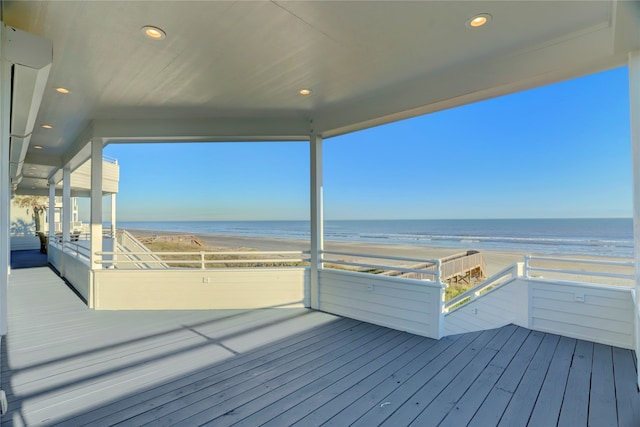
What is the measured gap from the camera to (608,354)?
8.89 feet

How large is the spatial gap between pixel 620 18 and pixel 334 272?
10.9 ft

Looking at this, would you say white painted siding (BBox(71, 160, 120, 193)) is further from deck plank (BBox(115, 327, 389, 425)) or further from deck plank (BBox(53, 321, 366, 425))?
deck plank (BBox(115, 327, 389, 425))

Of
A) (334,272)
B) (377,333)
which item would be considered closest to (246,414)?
(377,333)

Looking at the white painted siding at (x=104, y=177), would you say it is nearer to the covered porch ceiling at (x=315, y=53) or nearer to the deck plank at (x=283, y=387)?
the covered porch ceiling at (x=315, y=53)

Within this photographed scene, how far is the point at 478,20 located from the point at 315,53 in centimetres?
117

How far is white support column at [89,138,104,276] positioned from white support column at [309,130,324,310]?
297 cm

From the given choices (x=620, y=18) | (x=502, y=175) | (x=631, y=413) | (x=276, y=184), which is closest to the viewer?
(x=620, y=18)

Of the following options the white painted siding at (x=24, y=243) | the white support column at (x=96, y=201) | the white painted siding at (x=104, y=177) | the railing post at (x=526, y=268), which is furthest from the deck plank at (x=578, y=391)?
A: the white painted siding at (x=24, y=243)

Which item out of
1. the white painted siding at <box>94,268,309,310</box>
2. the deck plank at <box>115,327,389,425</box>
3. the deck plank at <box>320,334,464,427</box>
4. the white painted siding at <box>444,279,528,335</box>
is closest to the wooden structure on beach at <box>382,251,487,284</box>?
the white painted siding at <box>444,279,528,335</box>

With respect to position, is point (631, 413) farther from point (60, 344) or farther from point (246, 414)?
point (60, 344)

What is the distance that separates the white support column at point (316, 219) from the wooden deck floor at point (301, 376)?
2.07ft

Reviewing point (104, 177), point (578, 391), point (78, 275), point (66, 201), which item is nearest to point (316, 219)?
point (578, 391)

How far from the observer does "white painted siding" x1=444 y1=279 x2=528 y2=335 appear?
3494 mm

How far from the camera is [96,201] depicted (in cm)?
434
